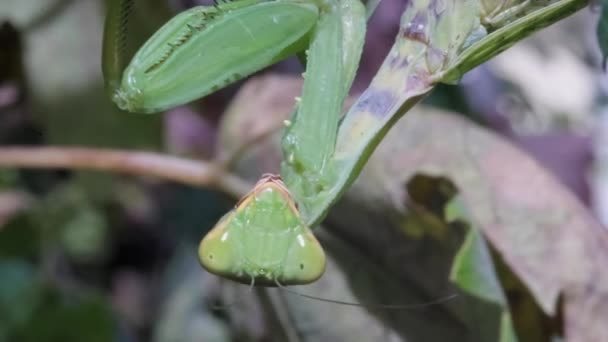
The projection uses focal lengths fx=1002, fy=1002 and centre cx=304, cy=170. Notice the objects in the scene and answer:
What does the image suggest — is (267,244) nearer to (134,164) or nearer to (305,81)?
(305,81)

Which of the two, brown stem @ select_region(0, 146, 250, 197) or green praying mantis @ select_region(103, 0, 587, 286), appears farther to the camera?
brown stem @ select_region(0, 146, 250, 197)

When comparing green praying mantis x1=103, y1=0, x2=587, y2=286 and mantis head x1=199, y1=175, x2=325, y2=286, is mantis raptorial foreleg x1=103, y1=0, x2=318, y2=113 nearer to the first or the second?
green praying mantis x1=103, y1=0, x2=587, y2=286

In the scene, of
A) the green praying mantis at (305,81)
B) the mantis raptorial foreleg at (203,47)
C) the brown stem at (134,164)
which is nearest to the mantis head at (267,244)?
the green praying mantis at (305,81)

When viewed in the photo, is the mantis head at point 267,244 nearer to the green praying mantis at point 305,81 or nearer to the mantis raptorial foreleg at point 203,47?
the green praying mantis at point 305,81

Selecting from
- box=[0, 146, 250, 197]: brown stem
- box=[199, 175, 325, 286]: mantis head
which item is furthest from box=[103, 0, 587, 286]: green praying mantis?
box=[0, 146, 250, 197]: brown stem

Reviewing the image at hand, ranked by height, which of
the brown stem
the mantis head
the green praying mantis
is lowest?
the brown stem

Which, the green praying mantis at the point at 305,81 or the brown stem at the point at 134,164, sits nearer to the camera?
the green praying mantis at the point at 305,81

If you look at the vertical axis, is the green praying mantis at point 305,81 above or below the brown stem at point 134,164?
above
